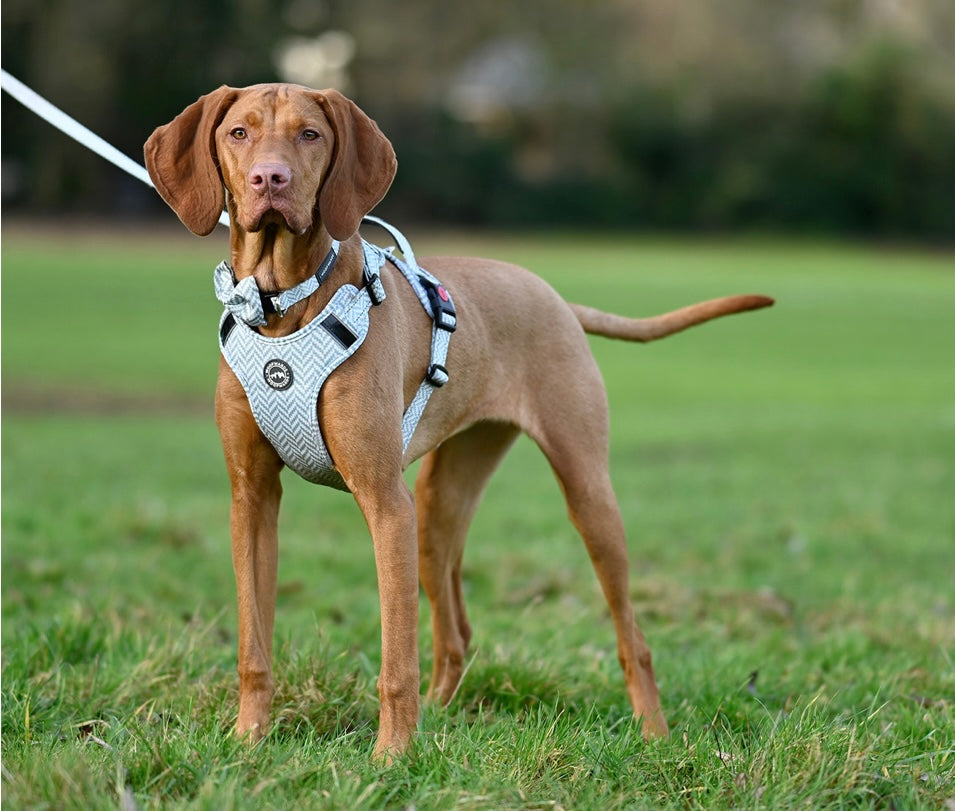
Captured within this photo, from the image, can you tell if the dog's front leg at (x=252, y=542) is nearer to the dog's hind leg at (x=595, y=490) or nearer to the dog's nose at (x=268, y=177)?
the dog's nose at (x=268, y=177)

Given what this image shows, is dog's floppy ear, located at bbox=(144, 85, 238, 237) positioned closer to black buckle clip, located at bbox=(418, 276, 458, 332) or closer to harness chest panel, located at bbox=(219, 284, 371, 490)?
harness chest panel, located at bbox=(219, 284, 371, 490)

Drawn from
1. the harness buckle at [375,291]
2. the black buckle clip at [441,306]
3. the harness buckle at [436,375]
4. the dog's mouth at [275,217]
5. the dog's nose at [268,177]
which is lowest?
the harness buckle at [436,375]

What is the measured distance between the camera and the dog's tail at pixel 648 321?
186 inches

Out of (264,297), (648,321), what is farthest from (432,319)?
(648,321)

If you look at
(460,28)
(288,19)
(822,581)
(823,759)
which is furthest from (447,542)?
(460,28)

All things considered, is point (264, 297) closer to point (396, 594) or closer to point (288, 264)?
point (288, 264)

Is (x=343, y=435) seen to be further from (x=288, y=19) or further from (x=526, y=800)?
(x=288, y=19)

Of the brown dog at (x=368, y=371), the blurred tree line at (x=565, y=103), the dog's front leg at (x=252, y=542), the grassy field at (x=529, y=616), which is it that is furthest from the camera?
the blurred tree line at (x=565, y=103)

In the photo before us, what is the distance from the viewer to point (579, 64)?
61.3m

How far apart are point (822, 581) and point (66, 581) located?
4018mm

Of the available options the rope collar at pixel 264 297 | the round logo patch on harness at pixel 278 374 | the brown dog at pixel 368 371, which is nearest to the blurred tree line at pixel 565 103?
the brown dog at pixel 368 371

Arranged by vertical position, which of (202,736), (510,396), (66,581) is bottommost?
(66,581)

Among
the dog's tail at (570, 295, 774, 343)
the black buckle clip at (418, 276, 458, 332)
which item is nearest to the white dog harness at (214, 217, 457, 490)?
the black buckle clip at (418, 276, 458, 332)

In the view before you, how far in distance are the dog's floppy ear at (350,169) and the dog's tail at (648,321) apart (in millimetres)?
1270
